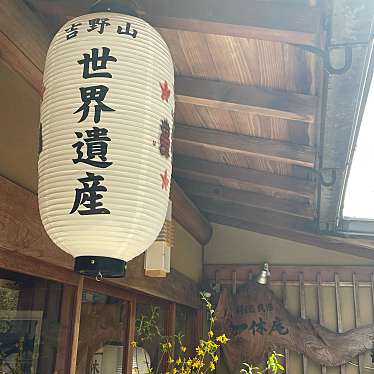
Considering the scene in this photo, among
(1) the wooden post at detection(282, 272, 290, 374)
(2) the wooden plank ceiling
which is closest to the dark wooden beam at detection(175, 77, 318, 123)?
(2) the wooden plank ceiling

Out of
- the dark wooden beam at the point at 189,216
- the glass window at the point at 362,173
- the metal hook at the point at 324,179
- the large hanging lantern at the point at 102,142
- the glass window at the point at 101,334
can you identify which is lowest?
the glass window at the point at 101,334

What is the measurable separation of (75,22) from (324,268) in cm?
379

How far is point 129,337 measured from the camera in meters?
2.78

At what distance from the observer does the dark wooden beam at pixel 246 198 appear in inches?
149

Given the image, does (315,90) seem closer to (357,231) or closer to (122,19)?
(122,19)

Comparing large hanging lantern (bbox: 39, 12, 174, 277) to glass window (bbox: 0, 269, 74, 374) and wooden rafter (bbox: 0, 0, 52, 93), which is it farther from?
glass window (bbox: 0, 269, 74, 374)

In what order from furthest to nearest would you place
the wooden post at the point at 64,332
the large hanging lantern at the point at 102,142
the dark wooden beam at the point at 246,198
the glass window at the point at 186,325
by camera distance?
the glass window at the point at 186,325
the dark wooden beam at the point at 246,198
the wooden post at the point at 64,332
the large hanging lantern at the point at 102,142

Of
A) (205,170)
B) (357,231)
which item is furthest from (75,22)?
(357,231)

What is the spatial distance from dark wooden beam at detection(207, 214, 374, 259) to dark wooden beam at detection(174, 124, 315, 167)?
5.10 ft

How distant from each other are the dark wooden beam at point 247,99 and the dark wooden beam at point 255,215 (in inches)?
77.8

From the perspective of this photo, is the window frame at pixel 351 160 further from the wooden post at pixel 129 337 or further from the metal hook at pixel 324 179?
the wooden post at pixel 129 337

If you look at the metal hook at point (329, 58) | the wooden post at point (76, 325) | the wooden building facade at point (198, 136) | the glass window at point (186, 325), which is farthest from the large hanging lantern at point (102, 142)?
the glass window at point (186, 325)

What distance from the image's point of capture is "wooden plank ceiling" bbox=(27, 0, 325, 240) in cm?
166

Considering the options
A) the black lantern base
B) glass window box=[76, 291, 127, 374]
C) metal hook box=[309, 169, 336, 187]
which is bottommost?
glass window box=[76, 291, 127, 374]
